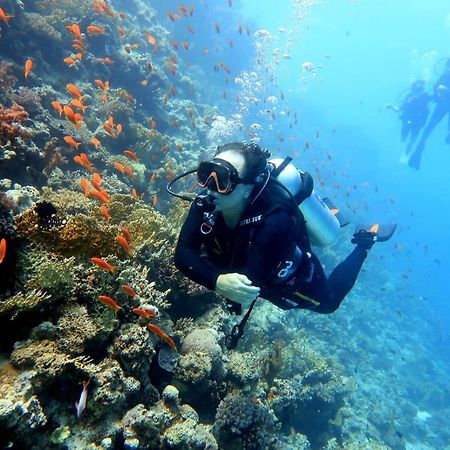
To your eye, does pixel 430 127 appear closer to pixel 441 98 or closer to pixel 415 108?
pixel 415 108

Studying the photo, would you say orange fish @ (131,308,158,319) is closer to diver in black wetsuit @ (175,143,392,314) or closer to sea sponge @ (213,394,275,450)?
diver in black wetsuit @ (175,143,392,314)

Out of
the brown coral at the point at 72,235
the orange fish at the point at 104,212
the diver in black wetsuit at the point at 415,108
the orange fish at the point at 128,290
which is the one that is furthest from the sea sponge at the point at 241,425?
the diver in black wetsuit at the point at 415,108

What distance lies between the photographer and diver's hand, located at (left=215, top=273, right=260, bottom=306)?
123 inches

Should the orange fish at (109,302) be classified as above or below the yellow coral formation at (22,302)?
above

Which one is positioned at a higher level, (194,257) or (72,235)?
(194,257)

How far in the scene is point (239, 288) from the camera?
123 inches

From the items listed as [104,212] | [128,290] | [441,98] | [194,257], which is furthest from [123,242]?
[441,98]

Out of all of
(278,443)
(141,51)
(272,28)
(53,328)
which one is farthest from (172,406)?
(272,28)

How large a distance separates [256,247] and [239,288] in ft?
1.40

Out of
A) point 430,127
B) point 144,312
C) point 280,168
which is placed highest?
point 430,127

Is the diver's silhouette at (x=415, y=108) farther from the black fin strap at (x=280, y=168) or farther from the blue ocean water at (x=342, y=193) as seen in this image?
the black fin strap at (x=280, y=168)

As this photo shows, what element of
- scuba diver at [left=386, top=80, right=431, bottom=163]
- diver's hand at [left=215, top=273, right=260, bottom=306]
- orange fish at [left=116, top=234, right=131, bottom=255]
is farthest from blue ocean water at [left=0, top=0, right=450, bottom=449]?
diver's hand at [left=215, top=273, right=260, bottom=306]

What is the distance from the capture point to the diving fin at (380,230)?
24.4 feet

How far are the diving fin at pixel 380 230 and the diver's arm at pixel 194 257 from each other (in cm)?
464
